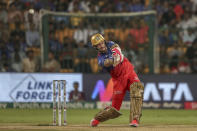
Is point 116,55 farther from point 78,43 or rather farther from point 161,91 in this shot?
point 78,43

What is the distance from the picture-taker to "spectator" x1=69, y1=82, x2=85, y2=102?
19.3 metres

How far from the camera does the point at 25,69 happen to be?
19.7 metres

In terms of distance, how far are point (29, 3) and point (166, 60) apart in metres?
→ 6.14

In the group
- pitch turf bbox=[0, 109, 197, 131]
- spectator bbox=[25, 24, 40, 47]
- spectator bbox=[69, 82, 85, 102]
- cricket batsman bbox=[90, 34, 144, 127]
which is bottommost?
pitch turf bbox=[0, 109, 197, 131]

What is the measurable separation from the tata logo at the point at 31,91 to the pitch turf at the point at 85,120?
1055 mm

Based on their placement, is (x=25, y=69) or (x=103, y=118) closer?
(x=103, y=118)

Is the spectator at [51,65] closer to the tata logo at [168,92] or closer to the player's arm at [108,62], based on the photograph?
the tata logo at [168,92]

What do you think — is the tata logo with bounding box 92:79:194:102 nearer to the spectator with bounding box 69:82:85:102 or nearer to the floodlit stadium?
the floodlit stadium

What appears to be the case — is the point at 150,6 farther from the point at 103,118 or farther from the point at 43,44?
the point at 103,118

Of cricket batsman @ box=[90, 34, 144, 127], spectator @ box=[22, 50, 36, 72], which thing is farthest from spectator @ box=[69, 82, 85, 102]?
cricket batsman @ box=[90, 34, 144, 127]

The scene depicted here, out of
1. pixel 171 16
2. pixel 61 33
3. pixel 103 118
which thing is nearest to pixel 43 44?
pixel 61 33

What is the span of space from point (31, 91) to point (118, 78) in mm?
7427

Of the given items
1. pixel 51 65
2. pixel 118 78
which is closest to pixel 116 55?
pixel 118 78

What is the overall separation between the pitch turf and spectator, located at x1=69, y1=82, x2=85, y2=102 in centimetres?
90
